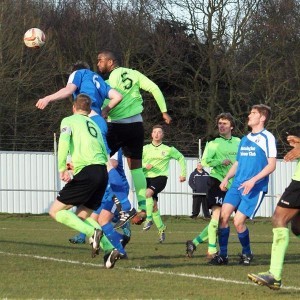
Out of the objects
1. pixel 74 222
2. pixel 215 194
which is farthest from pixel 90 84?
pixel 215 194

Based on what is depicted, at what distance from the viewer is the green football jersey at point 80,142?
10.6 metres

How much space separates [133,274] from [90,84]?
2732 mm

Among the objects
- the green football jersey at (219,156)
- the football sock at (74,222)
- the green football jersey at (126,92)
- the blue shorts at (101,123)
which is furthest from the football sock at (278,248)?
the green football jersey at (126,92)

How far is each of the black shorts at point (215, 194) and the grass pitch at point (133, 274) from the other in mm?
763

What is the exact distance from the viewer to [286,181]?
104ft

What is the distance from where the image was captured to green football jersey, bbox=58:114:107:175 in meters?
10.6

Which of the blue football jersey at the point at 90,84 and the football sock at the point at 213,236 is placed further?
the football sock at the point at 213,236

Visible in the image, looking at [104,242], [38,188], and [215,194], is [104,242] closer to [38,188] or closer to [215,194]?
[215,194]

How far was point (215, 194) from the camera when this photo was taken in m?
13.2

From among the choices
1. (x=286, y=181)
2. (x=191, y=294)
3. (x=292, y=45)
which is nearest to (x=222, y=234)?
(x=191, y=294)

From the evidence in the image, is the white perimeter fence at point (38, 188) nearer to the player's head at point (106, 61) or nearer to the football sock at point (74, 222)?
the player's head at point (106, 61)

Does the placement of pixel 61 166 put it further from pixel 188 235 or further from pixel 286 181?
pixel 286 181

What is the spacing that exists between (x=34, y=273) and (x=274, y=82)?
29054 millimetres

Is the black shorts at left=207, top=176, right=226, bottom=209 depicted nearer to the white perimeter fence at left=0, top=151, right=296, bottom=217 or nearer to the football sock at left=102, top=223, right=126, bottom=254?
the football sock at left=102, top=223, right=126, bottom=254
